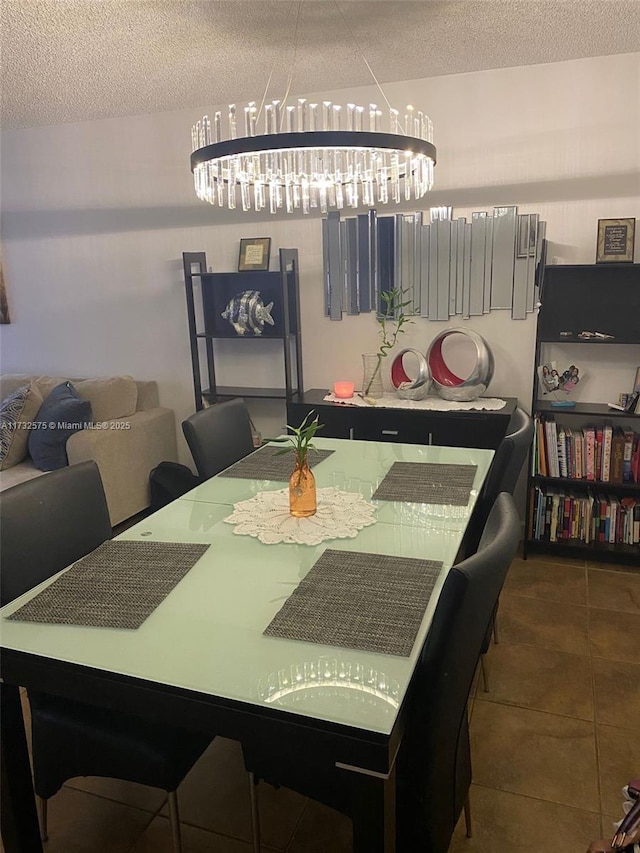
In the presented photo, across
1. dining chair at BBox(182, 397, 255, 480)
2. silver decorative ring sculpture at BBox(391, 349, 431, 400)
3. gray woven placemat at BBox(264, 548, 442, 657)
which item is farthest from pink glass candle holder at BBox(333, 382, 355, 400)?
gray woven placemat at BBox(264, 548, 442, 657)

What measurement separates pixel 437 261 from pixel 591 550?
1.67 meters

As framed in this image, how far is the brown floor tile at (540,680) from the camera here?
2.10 m

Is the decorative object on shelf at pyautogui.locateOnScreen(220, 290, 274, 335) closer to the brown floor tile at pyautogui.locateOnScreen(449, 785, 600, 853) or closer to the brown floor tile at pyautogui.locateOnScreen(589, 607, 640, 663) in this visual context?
the brown floor tile at pyautogui.locateOnScreen(589, 607, 640, 663)

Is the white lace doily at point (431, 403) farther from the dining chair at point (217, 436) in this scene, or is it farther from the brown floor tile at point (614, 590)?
the brown floor tile at point (614, 590)

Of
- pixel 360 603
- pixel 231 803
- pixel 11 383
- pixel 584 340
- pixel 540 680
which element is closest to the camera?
pixel 360 603

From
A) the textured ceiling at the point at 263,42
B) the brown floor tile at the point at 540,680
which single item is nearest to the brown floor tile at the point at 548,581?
the brown floor tile at the point at 540,680

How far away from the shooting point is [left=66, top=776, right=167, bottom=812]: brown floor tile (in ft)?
5.71

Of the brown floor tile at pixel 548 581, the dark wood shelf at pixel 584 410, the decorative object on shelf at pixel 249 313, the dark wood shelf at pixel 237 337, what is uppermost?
the decorative object on shelf at pixel 249 313

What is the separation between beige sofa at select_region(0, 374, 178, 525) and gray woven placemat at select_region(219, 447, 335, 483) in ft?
3.92

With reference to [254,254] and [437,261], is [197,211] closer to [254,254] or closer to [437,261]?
[254,254]

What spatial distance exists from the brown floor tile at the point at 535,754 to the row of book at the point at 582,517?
4.01ft

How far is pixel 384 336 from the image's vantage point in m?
3.45

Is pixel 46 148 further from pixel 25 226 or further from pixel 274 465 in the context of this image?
pixel 274 465

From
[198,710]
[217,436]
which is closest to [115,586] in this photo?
[198,710]
